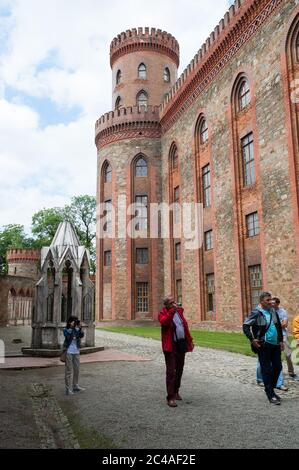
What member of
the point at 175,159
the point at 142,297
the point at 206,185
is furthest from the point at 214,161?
the point at 142,297

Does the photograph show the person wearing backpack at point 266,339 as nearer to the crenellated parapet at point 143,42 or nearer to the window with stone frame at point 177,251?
the window with stone frame at point 177,251

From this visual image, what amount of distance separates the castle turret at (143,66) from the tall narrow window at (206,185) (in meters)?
12.8

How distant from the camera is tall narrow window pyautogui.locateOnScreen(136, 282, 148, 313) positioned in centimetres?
3197

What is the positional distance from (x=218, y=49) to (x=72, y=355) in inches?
839

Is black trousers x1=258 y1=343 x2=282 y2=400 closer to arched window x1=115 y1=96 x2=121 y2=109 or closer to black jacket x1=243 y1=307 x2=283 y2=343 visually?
black jacket x1=243 y1=307 x2=283 y2=343

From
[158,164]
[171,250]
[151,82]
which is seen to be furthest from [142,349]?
[151,82]

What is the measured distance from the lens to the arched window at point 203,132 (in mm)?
26141

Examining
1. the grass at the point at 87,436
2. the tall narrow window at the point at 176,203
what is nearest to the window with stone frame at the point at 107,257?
the tall narrow window at the point at 176,203

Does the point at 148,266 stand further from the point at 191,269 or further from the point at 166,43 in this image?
the point at 166,43

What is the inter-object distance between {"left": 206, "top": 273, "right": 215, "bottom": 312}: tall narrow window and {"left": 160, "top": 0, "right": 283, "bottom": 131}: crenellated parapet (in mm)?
11996

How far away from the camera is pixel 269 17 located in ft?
63.4

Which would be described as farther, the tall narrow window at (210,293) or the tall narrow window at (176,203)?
the tall narrow window at (176,203)

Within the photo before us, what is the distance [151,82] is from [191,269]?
19.0 m

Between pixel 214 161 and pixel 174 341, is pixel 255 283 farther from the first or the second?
pixel 174 341
